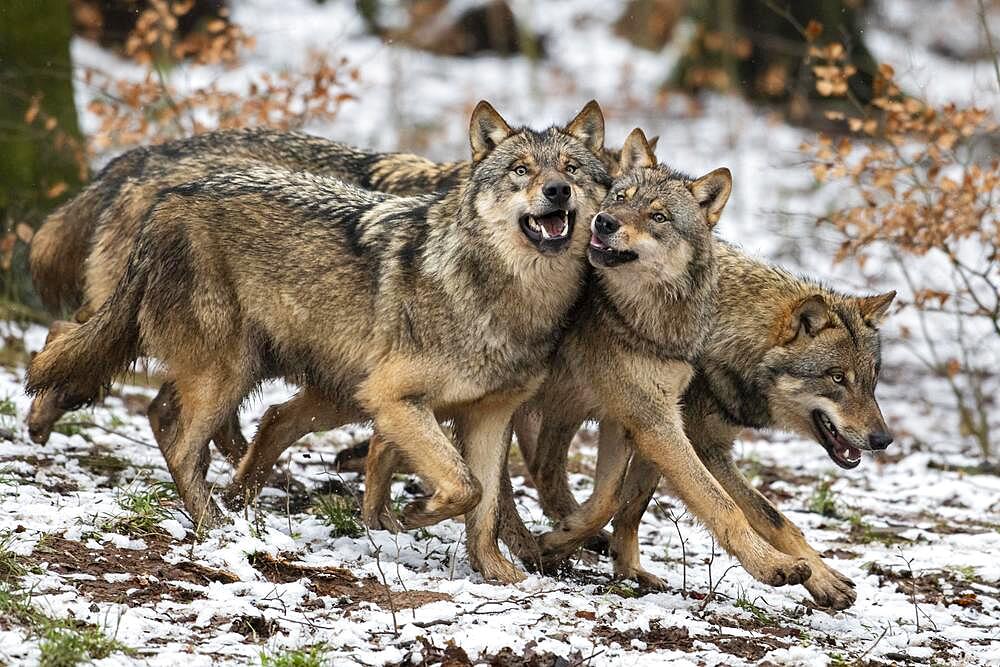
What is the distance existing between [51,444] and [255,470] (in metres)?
1.32

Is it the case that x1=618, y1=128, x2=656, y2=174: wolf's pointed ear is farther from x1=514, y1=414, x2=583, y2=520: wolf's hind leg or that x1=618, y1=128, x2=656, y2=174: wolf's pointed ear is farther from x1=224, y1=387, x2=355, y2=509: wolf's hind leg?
x1=224, y1=387, x2=355, y2=509: wolf's hind leg

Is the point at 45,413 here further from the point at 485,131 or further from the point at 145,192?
the point at 485,131

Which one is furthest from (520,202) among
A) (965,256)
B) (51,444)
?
(965,256)

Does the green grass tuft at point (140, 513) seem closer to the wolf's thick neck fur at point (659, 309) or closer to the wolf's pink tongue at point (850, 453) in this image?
the wolf's thick neck fur at point (659, 309)

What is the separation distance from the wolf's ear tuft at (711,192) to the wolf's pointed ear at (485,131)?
95 cm

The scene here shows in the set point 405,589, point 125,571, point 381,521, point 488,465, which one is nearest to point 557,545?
point 488,465

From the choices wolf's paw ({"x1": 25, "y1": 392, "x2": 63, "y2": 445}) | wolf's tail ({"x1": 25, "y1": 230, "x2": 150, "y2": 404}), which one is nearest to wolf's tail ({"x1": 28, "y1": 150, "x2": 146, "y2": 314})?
wolf's paw ({"x1": 25, "y1": 392, "x2": 63, "y2": 445})

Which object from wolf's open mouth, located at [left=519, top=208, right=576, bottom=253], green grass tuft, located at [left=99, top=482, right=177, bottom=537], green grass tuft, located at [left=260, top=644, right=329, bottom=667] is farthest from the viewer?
wolf's open mouth, located at [left=519, top=208, right=576, bottom=253]

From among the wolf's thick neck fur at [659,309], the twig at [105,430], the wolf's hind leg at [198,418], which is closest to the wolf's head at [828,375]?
the wolf's thick neck fur at [659,309]

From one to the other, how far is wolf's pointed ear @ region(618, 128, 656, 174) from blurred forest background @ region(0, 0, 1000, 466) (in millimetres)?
2591

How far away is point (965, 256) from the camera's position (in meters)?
15.2

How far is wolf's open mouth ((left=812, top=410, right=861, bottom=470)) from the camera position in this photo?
6.08m

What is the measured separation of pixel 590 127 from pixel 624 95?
14.1m

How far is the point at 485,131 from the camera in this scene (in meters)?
6.02
